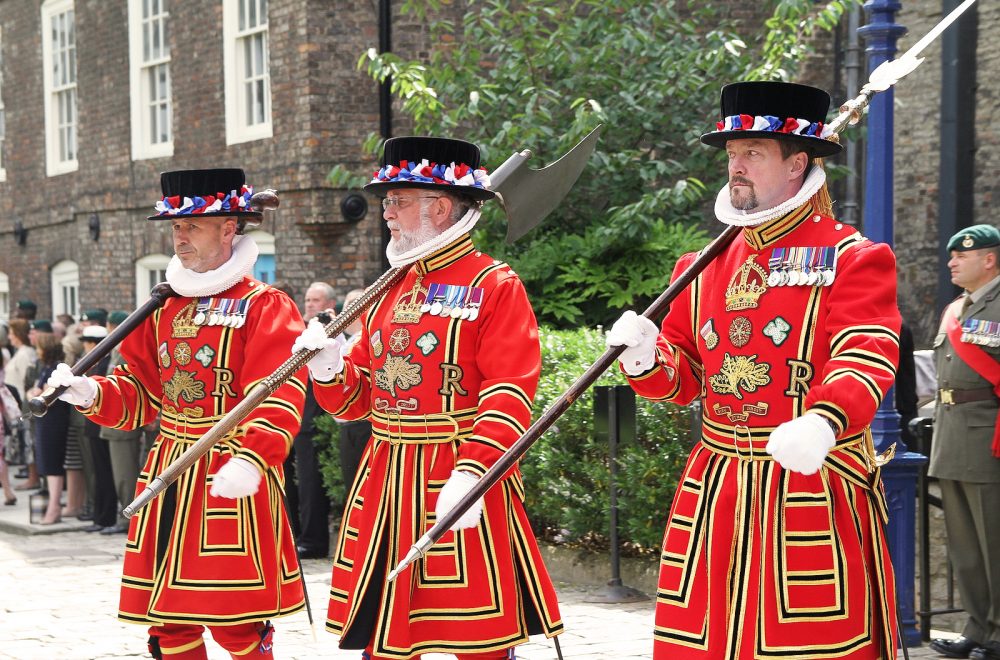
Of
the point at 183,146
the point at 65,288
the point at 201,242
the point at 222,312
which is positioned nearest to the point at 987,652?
the point at 222,312

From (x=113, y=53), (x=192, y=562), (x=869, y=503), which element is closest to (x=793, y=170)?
(x=869, y=503)

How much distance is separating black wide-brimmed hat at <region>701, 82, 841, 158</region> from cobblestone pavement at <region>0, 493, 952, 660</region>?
2857 mm

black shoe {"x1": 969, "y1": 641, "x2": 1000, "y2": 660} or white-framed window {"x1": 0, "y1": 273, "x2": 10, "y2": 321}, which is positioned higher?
white-framed window {"x1": 0, "y1": 273, "x2": 10, "y2": 321}

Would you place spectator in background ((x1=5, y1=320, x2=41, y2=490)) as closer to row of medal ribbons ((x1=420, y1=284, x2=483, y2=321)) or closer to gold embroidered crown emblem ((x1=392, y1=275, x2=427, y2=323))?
gold embroidered crown emblem ((x1=392, y1=275, x2=427, y2=323))

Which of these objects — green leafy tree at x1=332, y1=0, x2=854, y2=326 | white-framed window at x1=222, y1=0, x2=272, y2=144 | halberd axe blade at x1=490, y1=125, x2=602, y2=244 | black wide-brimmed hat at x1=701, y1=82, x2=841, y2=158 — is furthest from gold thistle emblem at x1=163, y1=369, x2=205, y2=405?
white-framed window at x1=222, y1=0, x2=272, y2=144

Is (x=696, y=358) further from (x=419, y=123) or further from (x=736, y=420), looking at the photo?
(x=419, y=123)

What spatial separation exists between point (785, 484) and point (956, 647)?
3191 millimetres

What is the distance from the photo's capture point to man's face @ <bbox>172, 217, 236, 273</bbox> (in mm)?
5617

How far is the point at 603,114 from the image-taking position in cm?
1120

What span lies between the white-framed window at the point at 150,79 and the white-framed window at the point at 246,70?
1766 millimetres

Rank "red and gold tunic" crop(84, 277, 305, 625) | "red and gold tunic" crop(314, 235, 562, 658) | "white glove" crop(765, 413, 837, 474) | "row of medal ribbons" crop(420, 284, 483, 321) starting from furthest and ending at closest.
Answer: "red and gold tunic" crop(84, 277, 305, 625)
"row of medal ribbons" crop(420, 284, 483, 321)
"red and gold tunic" crop(314, 235, 562, 658)
"white glove" crop(765, 413, 837, 474)

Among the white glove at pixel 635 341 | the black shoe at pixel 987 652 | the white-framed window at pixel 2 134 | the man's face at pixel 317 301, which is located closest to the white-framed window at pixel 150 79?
the white-framed window at pixel 2 134

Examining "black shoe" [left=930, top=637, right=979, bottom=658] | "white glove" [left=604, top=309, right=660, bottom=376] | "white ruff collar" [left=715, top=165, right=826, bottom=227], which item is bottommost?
"black shoe" [left=930, top=637, right=979, bottom=658]

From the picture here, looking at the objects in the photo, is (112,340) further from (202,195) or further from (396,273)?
(396,273)
